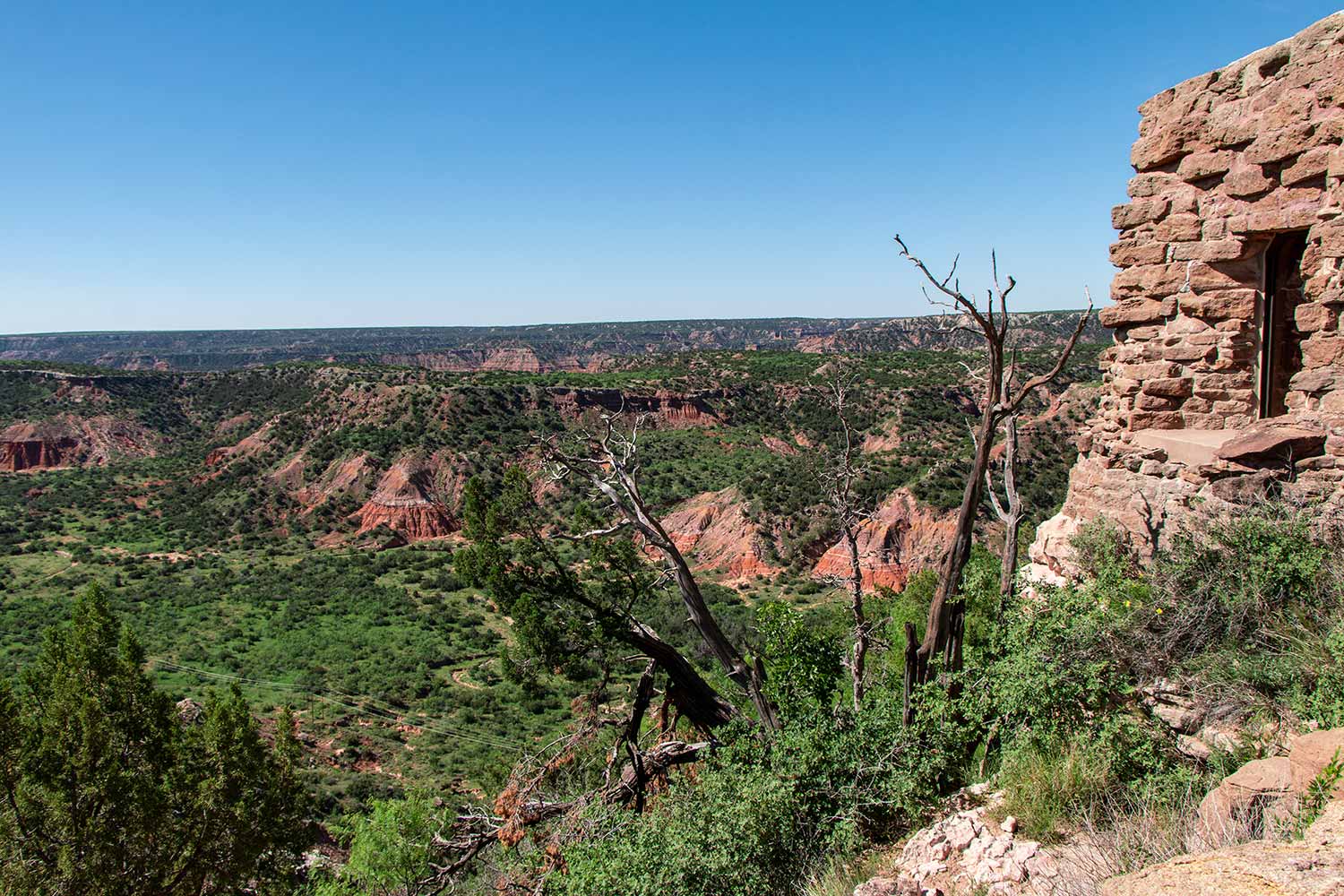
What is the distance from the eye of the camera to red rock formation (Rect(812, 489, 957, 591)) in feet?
113

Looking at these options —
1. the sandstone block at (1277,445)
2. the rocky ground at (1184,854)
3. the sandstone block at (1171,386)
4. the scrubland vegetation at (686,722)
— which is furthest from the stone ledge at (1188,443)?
the rocky ground at (1184,854)

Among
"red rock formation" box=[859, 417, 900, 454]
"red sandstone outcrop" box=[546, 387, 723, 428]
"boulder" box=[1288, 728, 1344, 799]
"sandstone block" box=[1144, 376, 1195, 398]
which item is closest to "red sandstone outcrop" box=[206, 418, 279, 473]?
"red sandstone outcrop" box=[546, 387, 723, 428]

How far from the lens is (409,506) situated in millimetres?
52812

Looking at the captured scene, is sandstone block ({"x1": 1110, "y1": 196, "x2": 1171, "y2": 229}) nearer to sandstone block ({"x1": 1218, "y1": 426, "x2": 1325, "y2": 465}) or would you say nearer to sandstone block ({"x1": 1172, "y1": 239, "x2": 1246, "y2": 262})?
sandstone block ({"x1": 1172, "y1": 239, "x2": 1246, "y2": 262})

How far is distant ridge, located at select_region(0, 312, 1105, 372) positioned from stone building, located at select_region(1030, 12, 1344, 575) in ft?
329

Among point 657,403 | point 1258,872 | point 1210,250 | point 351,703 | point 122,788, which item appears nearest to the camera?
point 1258,872

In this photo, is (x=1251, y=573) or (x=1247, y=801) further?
(x=1251, y=573)

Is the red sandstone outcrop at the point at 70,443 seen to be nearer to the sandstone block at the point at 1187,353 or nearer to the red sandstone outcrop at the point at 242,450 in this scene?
the red sandstone outcrop at the point at 242,450

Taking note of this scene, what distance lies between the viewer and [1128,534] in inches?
284

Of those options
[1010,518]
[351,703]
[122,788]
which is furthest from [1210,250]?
[351,703]

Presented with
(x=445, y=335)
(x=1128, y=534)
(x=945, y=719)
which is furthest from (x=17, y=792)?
(x=445, y=335)

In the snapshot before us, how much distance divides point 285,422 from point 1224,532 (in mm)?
70093

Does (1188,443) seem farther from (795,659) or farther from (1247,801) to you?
(795,659)

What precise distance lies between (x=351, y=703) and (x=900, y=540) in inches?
948
